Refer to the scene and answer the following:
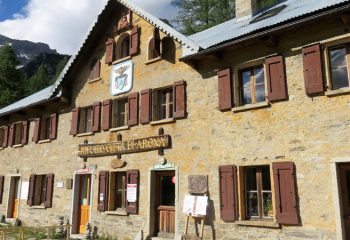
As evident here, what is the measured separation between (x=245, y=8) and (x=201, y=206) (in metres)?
7.35

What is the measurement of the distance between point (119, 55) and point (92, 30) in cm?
170

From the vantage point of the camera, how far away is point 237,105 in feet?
33.5

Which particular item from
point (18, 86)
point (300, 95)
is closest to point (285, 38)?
point (300, 95)

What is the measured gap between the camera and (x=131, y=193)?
11977 millimetres

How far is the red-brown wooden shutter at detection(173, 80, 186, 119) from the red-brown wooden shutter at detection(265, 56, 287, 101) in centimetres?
288

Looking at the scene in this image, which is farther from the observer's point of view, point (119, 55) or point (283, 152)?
point (119, 55)

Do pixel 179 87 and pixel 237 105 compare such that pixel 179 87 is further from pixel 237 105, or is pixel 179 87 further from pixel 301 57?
pixel 301 57

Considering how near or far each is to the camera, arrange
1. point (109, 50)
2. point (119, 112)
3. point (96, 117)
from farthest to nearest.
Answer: point (109, 50) → point (96, 117) → point (119, 112)

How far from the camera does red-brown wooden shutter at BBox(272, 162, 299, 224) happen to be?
332 inches

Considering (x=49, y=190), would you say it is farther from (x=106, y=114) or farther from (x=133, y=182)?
(x=133, y=182)

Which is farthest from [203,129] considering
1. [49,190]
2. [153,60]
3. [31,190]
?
[31,190]

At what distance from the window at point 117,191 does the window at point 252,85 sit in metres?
5.31

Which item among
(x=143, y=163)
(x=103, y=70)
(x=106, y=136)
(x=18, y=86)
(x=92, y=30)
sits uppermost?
(x=18, y=86)

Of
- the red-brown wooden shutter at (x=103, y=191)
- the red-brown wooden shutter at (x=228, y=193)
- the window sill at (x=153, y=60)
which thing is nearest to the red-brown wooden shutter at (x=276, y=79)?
the red-brown wooden shutter at (x=228, y=193)
